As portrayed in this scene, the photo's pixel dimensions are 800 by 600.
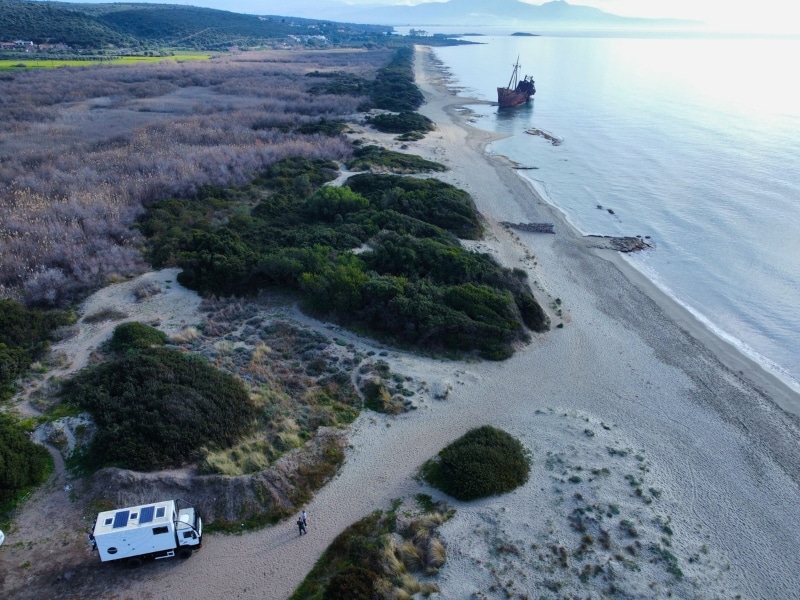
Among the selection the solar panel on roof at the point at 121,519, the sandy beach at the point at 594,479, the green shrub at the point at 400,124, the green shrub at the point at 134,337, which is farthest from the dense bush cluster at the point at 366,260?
the green shrub at the point at 400,124

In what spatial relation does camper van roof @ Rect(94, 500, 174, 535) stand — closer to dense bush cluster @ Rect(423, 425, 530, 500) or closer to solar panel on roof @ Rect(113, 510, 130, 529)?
solar panel on roof @ Rect(113, 510, 130, 529)

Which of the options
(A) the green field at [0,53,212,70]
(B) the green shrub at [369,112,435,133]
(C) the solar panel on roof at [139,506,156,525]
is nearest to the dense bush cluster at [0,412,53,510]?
(C) the solar panel on roof at [139,506,156,525]

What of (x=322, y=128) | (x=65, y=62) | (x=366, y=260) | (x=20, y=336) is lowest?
(x=322, y=128)

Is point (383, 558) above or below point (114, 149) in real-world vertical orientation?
below

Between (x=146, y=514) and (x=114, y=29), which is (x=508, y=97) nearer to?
(x=146, y=514)

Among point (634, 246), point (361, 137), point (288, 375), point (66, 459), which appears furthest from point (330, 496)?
point (361, 137)

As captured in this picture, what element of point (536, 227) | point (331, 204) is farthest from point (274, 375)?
point (536, 227)
